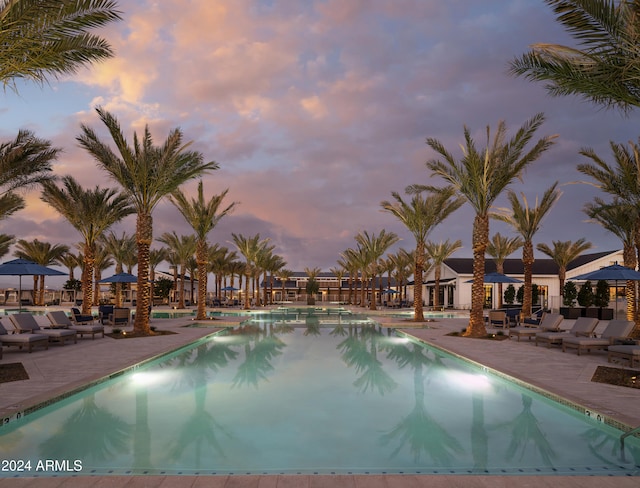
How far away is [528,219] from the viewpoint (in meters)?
25.8

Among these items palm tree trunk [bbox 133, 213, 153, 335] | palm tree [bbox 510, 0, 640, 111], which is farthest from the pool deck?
palm tree [bbox 510, 0, 640, 111]

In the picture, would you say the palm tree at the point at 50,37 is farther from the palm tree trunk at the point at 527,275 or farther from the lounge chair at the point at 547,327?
the palm tree trunk at the point at 527,275

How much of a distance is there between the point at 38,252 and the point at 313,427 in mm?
53137

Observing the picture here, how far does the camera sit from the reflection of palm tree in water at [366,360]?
31.9 ft

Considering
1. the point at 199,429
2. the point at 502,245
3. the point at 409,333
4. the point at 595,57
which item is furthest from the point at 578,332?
the point at 502,245

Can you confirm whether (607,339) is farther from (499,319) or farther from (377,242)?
(377,242)

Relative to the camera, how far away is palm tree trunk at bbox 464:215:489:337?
18250 millimetres

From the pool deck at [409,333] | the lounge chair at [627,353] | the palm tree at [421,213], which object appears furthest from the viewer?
the palm tree at [421,213]

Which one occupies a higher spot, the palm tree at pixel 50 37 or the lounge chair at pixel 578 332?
the palm tree at pixel 50 37

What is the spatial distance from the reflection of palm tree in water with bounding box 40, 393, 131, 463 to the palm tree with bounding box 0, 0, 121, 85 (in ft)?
21.8

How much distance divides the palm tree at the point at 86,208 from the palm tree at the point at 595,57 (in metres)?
21.4

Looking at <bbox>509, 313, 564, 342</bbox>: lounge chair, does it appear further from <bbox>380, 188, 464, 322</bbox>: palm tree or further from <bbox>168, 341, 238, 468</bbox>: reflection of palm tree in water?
<bbox>168, 341, 238, 468</bbox>: reflection of palm tree in water

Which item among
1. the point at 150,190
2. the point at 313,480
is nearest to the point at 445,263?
the point at 150,190

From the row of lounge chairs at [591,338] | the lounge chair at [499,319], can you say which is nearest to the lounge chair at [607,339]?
the row of lounge chairs at [591,338]
